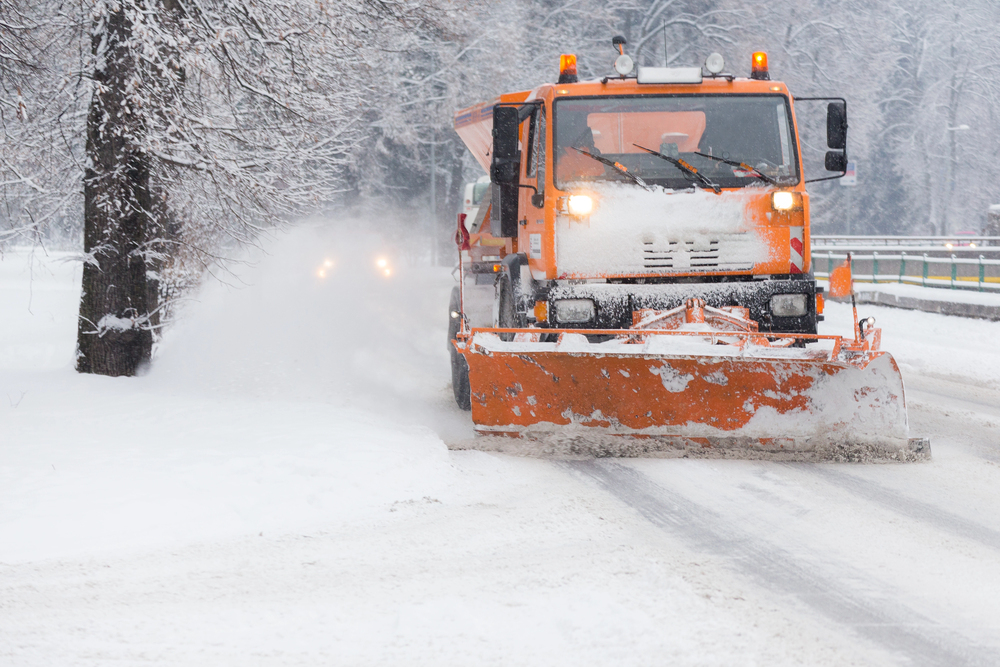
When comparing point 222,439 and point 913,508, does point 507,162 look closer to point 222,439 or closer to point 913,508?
point 222,439

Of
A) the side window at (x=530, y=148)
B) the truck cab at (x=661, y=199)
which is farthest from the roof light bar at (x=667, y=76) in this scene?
the side window at (x=530, y=148)

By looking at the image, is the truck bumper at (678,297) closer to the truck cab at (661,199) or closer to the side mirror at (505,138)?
the truck cab at (661,199)

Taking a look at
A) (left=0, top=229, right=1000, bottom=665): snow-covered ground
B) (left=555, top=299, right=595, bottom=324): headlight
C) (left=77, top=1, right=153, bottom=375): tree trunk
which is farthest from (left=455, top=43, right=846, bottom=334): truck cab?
(left=77, top=1, right=153, bottom=375): tree trunk

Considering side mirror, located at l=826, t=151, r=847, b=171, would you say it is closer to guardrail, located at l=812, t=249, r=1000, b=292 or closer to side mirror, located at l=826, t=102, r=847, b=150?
side mirror, located at l=826, t=102, r=847, b=150

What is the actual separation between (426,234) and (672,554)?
2165 inches

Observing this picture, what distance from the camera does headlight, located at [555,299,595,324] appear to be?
265 inches

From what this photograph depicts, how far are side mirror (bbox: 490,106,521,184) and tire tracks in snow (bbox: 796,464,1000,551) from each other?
2944 millimetres

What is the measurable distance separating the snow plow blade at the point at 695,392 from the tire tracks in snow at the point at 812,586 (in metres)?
0.88

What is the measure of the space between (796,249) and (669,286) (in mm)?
950

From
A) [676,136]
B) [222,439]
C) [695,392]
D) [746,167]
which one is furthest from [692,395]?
[222,439]

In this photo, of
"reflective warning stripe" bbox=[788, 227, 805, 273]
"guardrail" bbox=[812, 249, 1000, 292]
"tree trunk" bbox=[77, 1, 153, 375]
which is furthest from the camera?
"guardrail" bbox=[812, 249, 1000, 292]

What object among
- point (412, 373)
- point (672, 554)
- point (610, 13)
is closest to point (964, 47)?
point (610, 13)

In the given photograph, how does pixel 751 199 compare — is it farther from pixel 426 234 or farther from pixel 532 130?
pixel 426 234

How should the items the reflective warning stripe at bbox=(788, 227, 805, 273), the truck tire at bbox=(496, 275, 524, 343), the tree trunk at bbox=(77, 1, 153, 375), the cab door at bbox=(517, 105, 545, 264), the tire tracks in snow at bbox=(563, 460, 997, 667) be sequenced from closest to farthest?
the tire tracks in snow at bbox=(563, 460, 997, 667)
the reflective warning stripe at bbox=(788, 227, 805, 273)
the cab door at bbox=(517, 105, 545, 264)
the truck tire at bbox=(496, 275, 524, 343)
the tree trunk at bbox=(77, 1, 153, 375)
